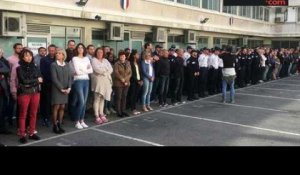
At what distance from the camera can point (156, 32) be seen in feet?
56.0

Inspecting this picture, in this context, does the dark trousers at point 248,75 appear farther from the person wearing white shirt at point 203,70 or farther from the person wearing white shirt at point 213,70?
the person wearing white shirt at point 203,70

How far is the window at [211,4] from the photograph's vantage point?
73.6 feet

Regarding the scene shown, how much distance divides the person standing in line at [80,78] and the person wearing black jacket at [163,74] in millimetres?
3376

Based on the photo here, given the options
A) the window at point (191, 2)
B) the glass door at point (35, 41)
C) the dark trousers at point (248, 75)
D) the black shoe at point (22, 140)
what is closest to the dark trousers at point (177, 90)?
the glass door at point (35, 41)

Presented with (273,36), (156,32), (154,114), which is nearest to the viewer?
(154,114)

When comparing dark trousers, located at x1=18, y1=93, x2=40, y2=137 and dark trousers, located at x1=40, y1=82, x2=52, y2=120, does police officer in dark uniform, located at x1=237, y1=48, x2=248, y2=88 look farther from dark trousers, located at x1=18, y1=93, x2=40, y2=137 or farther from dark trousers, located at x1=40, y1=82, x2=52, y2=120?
dark trousers, located at x1=18, y1=93, x2=40, y2=137

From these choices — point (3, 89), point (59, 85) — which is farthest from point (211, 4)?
point (3, 89)

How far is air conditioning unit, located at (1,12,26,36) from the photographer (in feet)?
31.9

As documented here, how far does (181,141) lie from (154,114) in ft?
10.0
